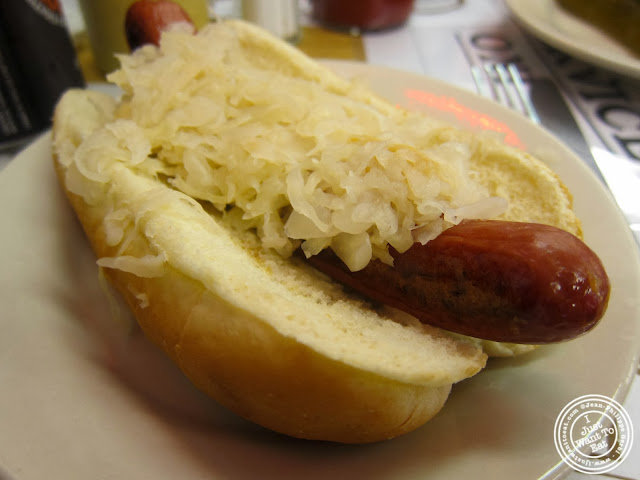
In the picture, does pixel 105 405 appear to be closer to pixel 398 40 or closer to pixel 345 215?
pixel 345 215

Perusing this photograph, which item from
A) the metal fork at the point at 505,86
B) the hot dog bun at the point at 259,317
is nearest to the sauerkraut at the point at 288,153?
the hot dog bun at the point at 259,317

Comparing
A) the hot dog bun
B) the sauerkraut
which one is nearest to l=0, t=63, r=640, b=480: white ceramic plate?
the hot dog bun

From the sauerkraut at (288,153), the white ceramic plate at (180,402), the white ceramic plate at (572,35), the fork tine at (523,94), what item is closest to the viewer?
the white ceramic plate at (180,402)

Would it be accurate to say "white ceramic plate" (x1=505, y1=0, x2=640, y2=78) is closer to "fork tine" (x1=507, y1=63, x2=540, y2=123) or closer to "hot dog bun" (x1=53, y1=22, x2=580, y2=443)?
"fork tine" (x1=507, y1=63, x2=540, y2=123)

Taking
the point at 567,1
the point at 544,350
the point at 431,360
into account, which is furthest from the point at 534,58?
the point at 431,360

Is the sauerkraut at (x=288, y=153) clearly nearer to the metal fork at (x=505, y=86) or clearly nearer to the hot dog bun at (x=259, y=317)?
the hot dog bun at (x=259, y=317)

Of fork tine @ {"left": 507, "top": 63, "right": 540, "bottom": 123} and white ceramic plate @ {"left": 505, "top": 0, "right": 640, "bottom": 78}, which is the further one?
fork tine @ {"left": 507, "top": 63, "right": 540, "bottom": 123}
